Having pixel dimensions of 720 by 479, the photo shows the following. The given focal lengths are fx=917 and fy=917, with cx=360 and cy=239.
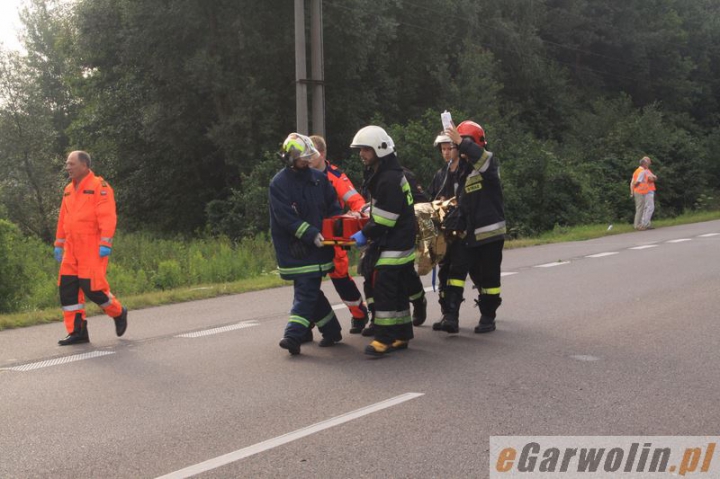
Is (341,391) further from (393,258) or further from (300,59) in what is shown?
(300,59)

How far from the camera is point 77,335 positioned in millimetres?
9078

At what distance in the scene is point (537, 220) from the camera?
27.2 meters

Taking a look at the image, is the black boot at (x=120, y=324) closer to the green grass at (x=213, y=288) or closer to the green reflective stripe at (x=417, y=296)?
the green grass at (x=213, y=288)

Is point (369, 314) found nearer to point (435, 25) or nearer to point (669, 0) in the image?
point (435, 25)

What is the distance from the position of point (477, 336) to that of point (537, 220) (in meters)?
19.0

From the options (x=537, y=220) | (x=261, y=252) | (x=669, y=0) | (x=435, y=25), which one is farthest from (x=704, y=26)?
(x=261, y=252)

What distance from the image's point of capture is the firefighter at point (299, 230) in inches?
310

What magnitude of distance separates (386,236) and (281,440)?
2.78m

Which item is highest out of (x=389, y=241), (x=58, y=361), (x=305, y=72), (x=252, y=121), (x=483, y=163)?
(x=305, y=72)

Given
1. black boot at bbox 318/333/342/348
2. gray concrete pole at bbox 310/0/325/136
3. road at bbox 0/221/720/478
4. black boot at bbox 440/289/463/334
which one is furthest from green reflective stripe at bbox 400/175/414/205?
gray concrete pole at bbox 310/0/325/136

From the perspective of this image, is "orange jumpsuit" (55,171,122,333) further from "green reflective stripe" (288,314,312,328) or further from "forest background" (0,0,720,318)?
"forest background" (0,0,720,318)

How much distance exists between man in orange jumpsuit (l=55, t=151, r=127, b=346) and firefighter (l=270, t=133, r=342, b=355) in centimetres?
211

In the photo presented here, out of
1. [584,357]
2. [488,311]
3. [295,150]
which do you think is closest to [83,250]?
[295,150]

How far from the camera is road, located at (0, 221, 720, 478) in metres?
5.27
